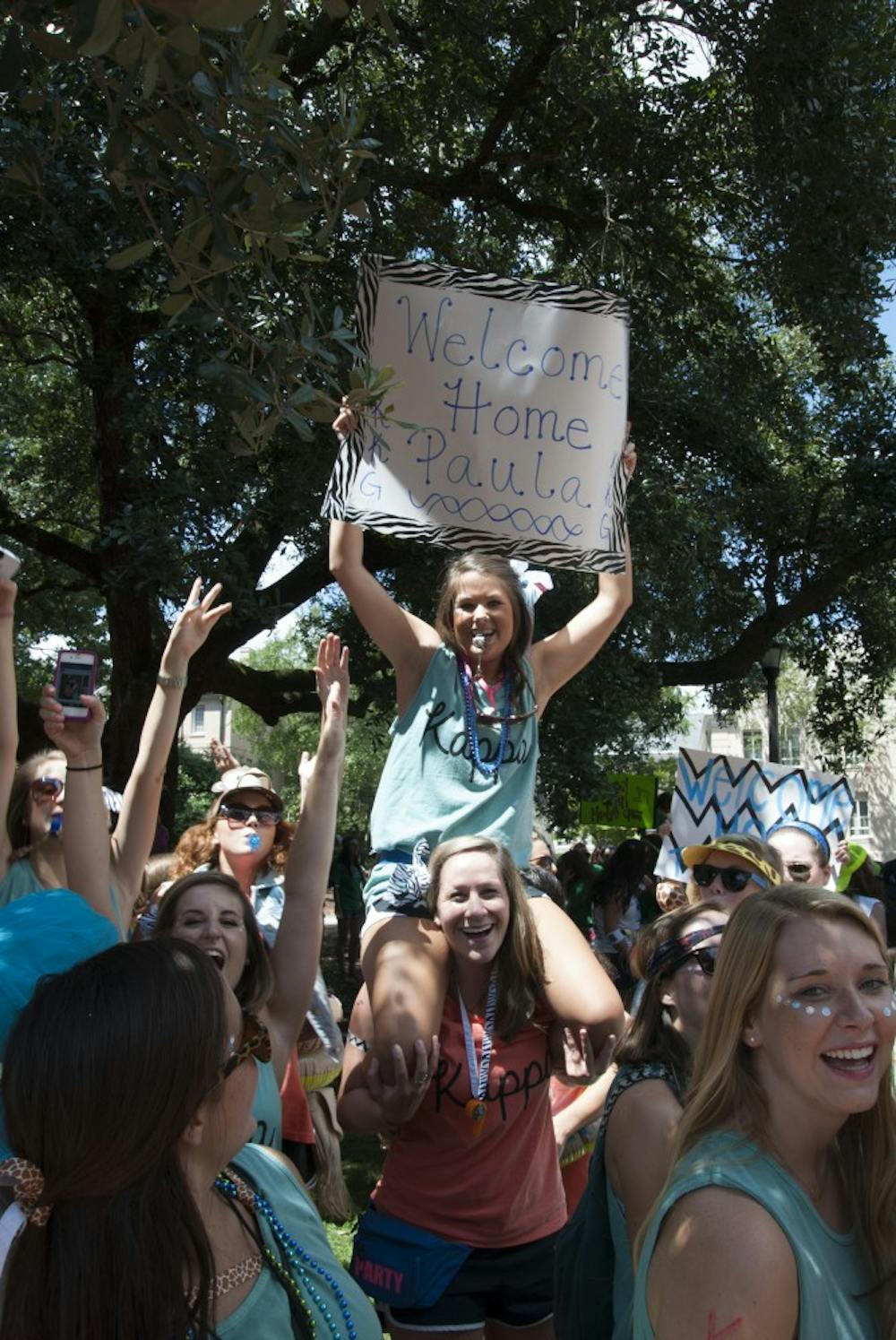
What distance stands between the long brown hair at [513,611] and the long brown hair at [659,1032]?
799 mm

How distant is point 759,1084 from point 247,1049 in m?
0.79

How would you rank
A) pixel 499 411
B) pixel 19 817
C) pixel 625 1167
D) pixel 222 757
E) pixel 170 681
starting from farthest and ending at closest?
pixel 222 757, pixel 499 411, pixel 19 817, pixel 170 681, pixel 625 1167

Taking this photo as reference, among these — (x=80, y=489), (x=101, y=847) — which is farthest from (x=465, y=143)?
(x=101, y=847)

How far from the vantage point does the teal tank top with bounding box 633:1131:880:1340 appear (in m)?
1.82

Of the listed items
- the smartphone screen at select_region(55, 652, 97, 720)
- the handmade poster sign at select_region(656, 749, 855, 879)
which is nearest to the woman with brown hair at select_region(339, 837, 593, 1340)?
the smartphone screen at select_region(55, 652, 97, 720)

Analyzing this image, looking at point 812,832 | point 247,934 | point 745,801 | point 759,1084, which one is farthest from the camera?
point 745,801

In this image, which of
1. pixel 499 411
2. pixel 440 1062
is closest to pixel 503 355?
pixel 499 411

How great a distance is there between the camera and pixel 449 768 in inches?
135

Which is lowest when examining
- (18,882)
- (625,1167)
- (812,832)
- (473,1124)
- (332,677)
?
(473,1124)

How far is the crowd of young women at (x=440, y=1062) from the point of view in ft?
5.71

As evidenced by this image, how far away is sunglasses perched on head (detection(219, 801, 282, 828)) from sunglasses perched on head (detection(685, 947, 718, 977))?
1.98 metres

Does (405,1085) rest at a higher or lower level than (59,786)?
lower

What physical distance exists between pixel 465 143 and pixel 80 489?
18.4 ft

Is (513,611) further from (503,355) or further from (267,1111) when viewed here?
(267,1111)
